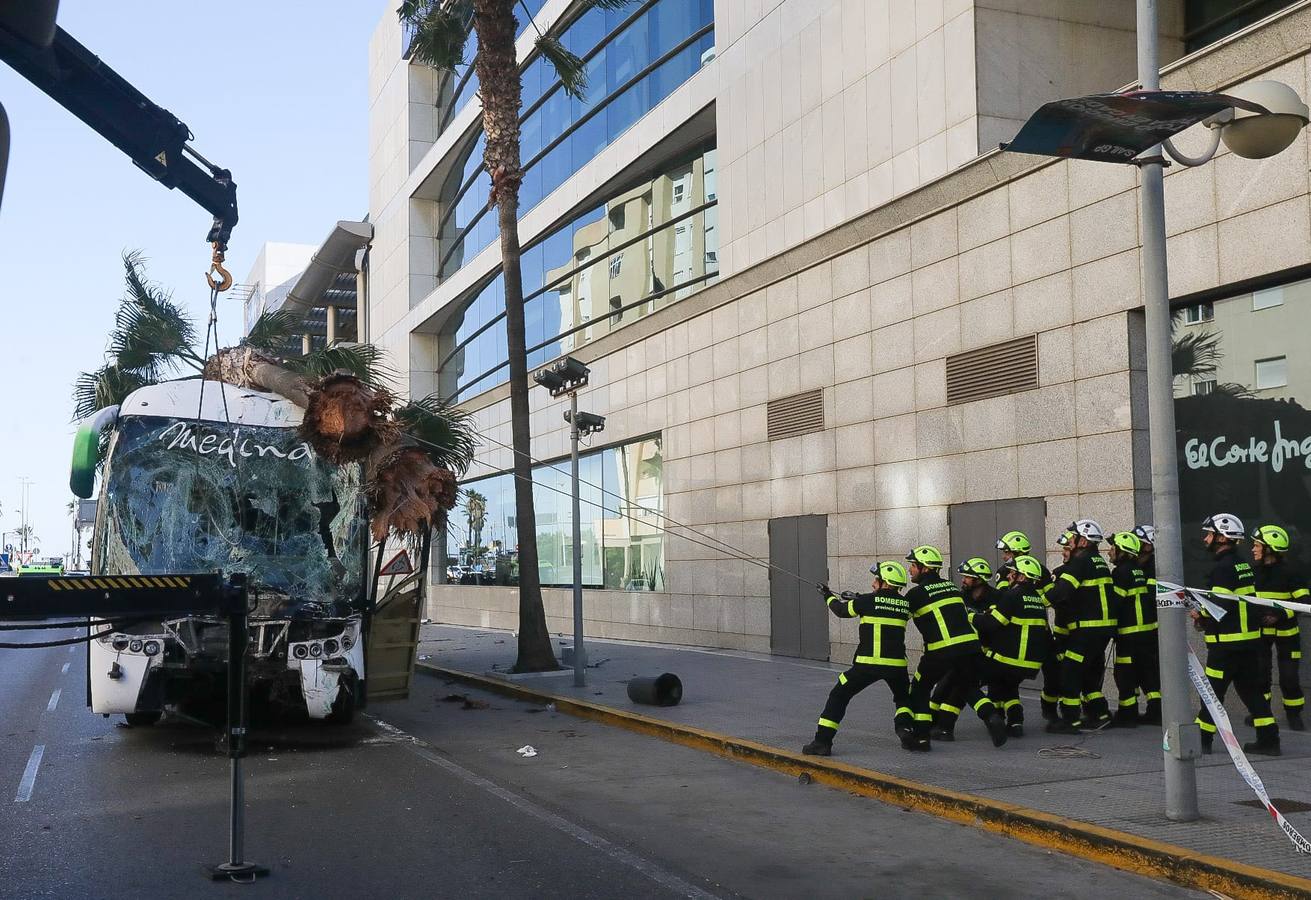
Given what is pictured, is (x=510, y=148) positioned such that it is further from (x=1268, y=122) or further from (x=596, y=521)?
(x=1268, y=122)

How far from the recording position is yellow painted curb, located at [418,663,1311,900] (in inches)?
247

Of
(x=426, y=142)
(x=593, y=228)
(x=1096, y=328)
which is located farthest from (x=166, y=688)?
(x=426, y=142)

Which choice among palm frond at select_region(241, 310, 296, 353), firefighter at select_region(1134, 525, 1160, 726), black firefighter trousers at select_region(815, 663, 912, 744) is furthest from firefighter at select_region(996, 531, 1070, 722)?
palm frond at select_region(241, 310, 296, 353)

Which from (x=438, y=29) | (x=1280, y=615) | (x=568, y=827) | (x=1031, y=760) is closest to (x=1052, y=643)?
(x=1031, y=760)

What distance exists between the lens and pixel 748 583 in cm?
1986

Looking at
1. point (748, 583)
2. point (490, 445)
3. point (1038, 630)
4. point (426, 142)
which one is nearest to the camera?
point (1038, 630)

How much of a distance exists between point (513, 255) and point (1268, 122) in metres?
12.5

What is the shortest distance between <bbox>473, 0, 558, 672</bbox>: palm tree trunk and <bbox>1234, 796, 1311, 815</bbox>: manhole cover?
11.2 meters

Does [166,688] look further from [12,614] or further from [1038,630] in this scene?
[1038,630]

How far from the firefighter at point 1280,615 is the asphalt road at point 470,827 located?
3.47 metres

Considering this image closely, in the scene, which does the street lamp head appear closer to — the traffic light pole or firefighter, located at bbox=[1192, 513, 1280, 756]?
the traffic light pole

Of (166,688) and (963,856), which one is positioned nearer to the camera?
(963,856)

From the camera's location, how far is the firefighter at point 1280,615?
965 cm

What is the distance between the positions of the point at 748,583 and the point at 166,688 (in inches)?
419
